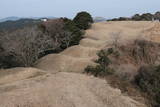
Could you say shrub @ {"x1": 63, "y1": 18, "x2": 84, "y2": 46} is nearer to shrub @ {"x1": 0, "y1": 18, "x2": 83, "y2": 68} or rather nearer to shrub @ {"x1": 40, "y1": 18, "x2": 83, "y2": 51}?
shrub @ {"x1": 40, "y1": 18, "x2": 83, "y2": 51}

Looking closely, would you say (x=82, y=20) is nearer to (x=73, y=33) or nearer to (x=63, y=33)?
(x=73, y=33)

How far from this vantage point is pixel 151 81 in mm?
15344

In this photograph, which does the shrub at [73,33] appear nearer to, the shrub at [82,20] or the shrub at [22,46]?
the shrub at [22,46]

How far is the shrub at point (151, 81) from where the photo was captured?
13.6m

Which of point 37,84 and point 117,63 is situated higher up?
point 37,84

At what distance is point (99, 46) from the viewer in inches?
1337

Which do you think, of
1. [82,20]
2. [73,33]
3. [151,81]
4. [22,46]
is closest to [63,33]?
[73,33]

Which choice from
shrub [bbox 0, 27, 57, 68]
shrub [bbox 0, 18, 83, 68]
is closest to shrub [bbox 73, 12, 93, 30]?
shrub [bbox 0, 18, 83, 68]

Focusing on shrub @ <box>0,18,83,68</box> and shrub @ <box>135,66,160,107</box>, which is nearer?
shrub @ <box>135,66,160,107</box>

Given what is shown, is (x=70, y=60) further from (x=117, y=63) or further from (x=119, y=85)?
(x=119, y=85)

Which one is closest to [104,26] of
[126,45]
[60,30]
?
[60,30]

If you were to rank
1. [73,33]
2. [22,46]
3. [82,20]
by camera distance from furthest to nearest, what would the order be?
[82,20] < [73,33] < [22,46]

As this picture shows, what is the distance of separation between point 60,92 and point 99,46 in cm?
2275

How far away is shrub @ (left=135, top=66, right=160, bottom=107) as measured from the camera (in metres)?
13.6
